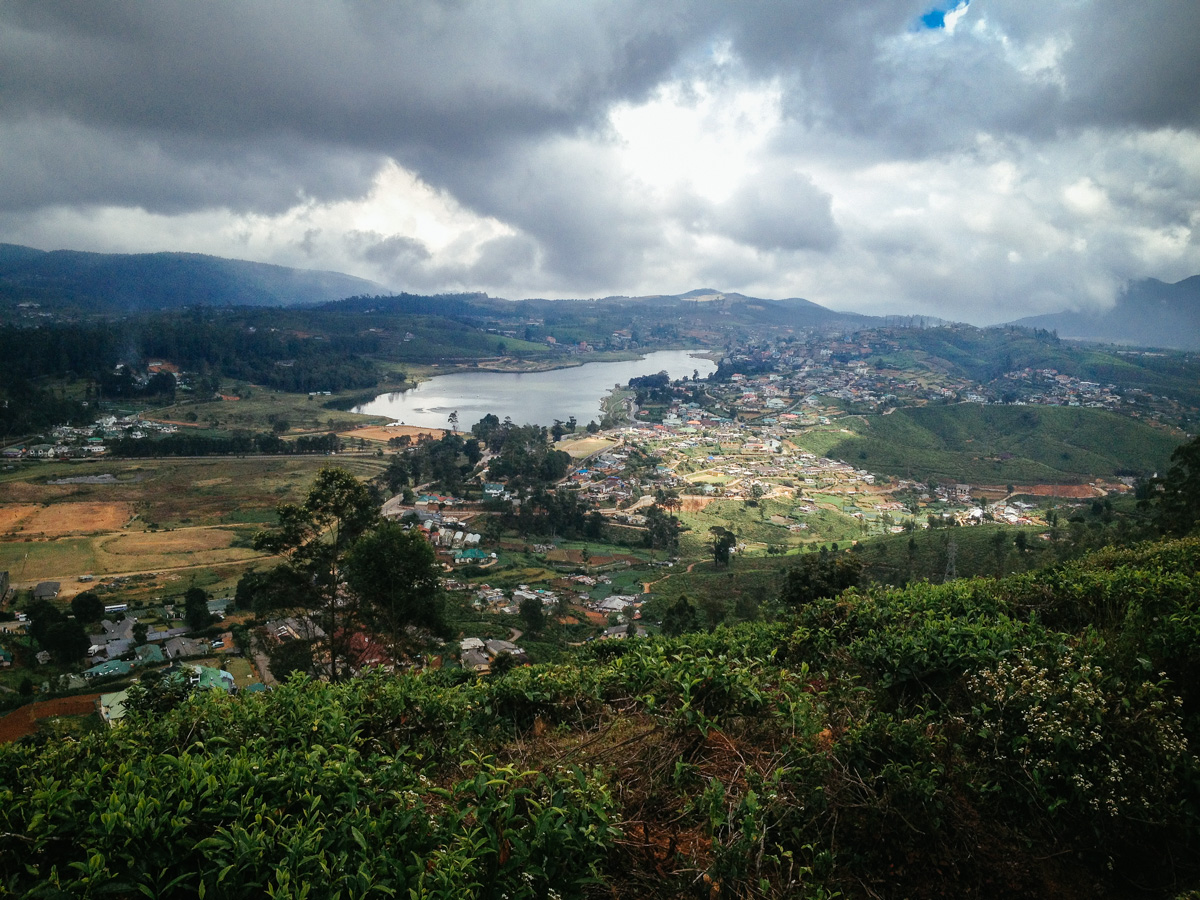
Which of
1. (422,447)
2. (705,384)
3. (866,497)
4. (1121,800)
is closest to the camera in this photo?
(1121,800)

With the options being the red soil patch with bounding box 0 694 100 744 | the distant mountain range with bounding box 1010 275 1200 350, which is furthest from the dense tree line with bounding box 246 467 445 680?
the distant mountain range with bounding box 1010 275 1200 350

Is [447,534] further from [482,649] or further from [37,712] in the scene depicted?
[37,712]

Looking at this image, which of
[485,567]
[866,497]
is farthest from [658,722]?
[866,497]

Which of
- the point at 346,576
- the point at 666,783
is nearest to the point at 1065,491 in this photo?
the point at 346,576

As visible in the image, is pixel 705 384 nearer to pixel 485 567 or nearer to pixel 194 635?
pixel 485 567

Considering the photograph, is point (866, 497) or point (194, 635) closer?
point (194, 635)

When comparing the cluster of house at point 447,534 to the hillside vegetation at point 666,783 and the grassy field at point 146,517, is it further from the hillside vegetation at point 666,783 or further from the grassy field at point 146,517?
the hillside vegetation at point 666,783
